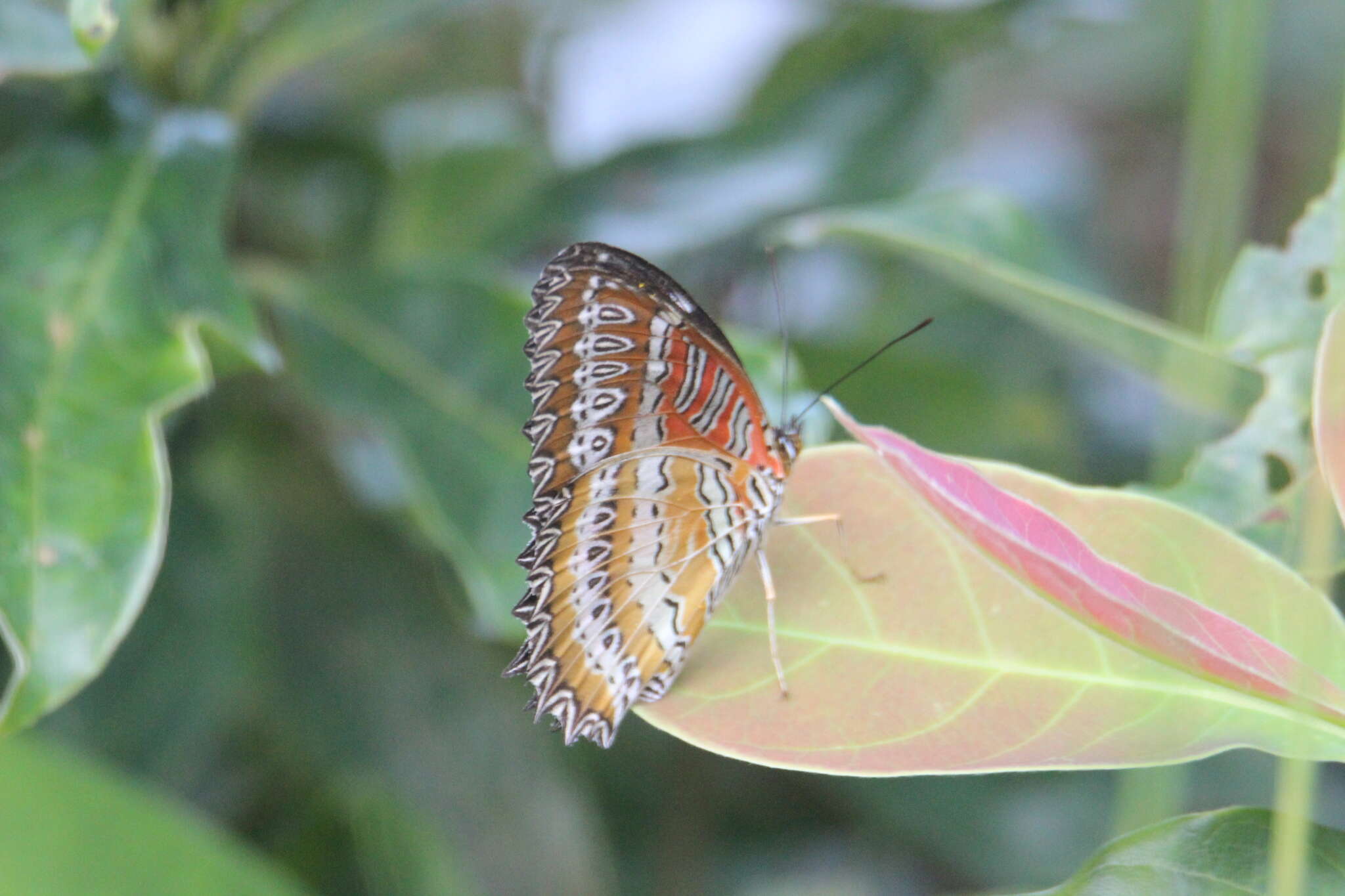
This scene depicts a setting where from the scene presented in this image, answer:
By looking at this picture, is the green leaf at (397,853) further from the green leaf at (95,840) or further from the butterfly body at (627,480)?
the butterfly body at (627,480)

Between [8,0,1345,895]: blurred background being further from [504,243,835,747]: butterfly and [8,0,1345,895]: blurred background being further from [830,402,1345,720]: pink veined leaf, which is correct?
[830,402,1345,720]: pink veined leaf

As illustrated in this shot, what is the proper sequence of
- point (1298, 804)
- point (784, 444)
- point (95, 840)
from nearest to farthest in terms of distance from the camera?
point (1298, 804) → point (784, 444) → point (95, 840)

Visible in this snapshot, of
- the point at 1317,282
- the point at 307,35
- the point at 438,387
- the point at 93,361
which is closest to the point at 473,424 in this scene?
the point at 438,387

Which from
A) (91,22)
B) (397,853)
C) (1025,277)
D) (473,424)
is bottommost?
(397,853)

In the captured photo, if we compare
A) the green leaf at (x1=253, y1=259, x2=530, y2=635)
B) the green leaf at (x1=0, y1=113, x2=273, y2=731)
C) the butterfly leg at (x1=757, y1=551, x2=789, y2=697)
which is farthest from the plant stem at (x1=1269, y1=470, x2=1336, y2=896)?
the green leaf at (x1=0, y1=113, x2=273, y2=731)

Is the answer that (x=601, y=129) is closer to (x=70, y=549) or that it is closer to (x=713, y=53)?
(x=713, y=53)

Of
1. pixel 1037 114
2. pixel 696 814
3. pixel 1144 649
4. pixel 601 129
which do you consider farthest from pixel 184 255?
pixel 1037 114

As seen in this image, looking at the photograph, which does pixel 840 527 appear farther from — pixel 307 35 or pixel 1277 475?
pixel 307 35

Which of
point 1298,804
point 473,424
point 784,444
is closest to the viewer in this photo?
point 1298,804
